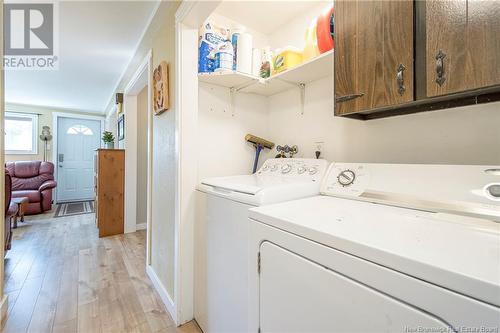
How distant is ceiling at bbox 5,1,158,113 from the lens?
1.92 meters

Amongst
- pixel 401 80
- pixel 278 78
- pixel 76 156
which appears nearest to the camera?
pixel 401 80

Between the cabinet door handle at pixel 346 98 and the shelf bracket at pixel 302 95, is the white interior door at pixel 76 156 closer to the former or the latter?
the shelf bracket at pixel 302 95

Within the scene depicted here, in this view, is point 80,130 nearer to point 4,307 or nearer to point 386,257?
point 4,307

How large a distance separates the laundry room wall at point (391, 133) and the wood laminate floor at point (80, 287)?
1483 millimetres

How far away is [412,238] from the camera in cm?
55

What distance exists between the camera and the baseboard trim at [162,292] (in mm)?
1511

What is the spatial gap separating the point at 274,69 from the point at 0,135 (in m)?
1.92

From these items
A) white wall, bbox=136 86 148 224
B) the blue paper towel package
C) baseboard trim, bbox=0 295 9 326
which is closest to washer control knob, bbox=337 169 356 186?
the blue paper towel package

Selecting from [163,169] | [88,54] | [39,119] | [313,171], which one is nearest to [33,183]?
[39,119]

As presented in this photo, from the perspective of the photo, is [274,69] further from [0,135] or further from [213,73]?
[0,135]

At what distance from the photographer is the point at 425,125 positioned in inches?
41.0

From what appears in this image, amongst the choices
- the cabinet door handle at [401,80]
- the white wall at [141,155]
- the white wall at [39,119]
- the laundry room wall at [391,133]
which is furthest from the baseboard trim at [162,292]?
the white wall at [39,119]

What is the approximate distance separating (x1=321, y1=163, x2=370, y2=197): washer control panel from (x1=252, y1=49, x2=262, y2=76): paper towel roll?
2.80 feet

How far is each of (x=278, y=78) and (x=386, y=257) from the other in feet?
4.27
